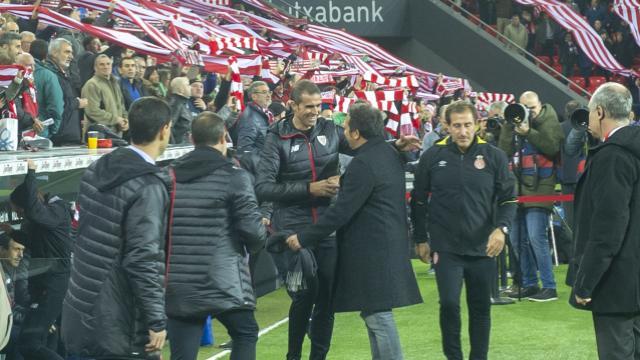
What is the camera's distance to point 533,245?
12930 millimetres

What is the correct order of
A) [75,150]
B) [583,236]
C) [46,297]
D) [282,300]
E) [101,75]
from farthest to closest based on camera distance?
[282,300] → [101,75] → [75,150] → [46,297] → [583,236]

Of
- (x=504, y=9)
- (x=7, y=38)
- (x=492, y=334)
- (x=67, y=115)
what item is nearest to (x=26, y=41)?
(x=67, y=115)

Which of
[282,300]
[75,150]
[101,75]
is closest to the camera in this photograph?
[75,150]

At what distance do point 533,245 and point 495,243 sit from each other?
4.40 m

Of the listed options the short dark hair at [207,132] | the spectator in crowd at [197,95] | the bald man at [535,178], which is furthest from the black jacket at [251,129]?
the short dark hair at [207,132]

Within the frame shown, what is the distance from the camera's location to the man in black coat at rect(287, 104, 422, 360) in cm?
788

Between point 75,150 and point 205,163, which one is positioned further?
point 75,150

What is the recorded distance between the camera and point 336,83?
21859 mm

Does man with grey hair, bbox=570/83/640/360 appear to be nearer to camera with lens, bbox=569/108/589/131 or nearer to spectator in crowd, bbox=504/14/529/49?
camera with lens, bbox=569/108/589/131

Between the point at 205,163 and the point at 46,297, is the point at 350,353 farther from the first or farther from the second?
the point at 205,163

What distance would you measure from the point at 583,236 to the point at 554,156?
6513 mm

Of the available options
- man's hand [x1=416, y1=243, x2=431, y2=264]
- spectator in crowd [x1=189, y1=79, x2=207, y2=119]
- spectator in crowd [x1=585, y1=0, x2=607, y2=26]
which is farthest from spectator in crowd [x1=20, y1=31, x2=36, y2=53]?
spectator in crowd [x1=585, y1=0, x2=607, y2=26]

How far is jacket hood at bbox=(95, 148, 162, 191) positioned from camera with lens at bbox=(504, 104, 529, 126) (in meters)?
6.98

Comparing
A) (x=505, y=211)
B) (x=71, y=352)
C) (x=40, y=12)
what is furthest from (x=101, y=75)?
(x=71, y=352)
